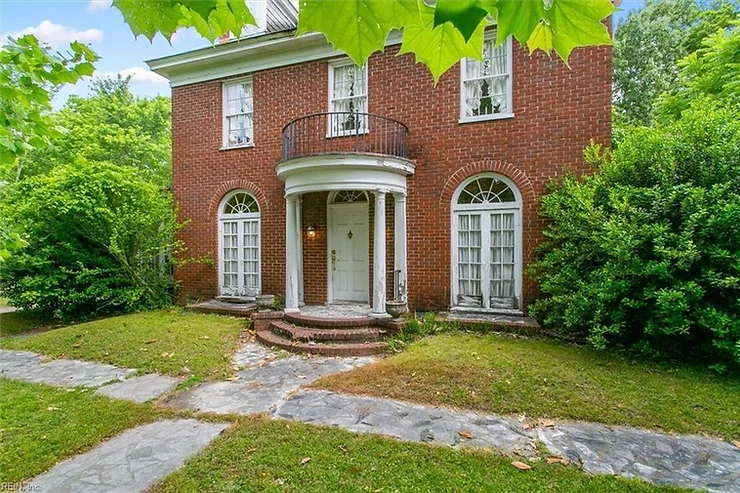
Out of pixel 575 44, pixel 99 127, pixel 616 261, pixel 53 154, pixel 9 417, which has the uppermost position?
pixel 99 127

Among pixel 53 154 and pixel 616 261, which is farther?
pixel 53 154

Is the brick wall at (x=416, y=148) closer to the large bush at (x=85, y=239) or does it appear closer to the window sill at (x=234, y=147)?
the window sill at (x=234, y=147)

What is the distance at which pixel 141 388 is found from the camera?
474 centimetres

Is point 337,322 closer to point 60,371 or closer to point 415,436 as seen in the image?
point 415,436

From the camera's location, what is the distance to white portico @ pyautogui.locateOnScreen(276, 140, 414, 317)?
6.96 m

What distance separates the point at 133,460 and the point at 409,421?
8.11ft

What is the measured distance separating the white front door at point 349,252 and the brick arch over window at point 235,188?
1.76 metres

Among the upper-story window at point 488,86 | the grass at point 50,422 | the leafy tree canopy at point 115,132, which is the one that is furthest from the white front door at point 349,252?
the leafy tree canopy at point 115,132

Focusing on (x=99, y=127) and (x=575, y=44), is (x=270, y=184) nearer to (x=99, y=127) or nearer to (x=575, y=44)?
(x=575, y=44)

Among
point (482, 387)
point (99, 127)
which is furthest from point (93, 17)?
point (99, 127)

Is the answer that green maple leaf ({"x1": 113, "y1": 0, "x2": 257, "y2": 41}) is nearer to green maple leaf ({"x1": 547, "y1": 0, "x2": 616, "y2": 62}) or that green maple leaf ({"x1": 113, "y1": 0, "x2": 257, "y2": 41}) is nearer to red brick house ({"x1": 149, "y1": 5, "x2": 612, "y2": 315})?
green maple leaf ({"x1": 547, "y1": 0, "x2": 616, "y2": 62})

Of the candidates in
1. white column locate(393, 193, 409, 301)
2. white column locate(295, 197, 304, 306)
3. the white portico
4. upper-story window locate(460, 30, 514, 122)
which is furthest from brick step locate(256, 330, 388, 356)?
upper-story window locate(460, 30, 514, 122)

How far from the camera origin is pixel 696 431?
A: 3.50 m

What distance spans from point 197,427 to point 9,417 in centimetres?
211
